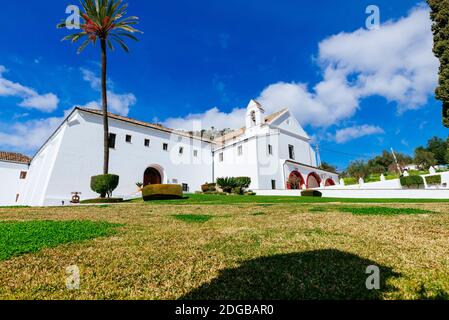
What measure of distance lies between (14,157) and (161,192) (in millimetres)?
28966

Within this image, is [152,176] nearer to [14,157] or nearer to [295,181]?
[295,181]

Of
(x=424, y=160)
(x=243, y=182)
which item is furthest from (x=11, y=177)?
(x=424, y=160)

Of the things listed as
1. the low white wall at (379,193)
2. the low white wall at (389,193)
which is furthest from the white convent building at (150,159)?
the low white wall at (389,193)

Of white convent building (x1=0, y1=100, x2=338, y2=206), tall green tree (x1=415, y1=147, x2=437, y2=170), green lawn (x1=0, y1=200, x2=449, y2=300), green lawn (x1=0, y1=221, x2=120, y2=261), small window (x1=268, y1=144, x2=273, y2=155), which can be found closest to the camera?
green lawn (x1=0, y1=200, x2=449, y2=300)

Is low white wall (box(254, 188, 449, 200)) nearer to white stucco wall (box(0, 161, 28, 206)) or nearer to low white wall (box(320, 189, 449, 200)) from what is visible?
low white wall (box(320, 189, 449, 200))

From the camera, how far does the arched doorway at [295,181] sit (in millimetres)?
34016

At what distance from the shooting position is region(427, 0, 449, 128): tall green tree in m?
21.3

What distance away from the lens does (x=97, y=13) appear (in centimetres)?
2152

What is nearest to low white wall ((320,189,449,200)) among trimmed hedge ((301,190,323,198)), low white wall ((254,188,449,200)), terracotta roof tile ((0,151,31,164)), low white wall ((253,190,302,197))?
low white wall ((254,188,449,200))

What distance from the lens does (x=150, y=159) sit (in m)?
30.6

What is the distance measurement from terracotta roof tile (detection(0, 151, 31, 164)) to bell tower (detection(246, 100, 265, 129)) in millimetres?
33014

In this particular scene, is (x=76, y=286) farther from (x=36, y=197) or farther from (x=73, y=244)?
(x=36, y=197)
